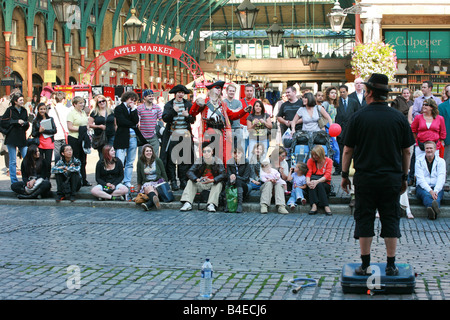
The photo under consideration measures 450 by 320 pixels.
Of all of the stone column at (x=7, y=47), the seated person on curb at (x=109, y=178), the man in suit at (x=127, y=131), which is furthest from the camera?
the stone column at (x=7, y=47)

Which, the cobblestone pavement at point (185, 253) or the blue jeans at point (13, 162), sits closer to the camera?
the cobblestone pavement at point (185, 253)

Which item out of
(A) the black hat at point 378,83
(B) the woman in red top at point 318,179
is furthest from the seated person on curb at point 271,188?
(A) the black hat at point 378,83

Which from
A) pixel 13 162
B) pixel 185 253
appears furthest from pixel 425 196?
pixel 13 162

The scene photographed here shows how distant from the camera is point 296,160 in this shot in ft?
43.1

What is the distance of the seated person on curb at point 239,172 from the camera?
12.1 m

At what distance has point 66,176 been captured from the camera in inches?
513

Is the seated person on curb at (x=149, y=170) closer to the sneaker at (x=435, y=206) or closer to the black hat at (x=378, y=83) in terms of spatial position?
the sneaker at (x=435, y=206)

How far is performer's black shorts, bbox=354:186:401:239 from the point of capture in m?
6.50

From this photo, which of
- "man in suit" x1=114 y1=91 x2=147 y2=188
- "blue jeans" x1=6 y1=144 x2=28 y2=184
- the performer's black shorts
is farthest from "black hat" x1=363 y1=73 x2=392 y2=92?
"blue jeans" x1=6 y1=144 x2=28 y2=184

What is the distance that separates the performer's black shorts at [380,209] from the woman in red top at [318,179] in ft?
16.5

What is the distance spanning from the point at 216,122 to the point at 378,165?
21.1 feet
